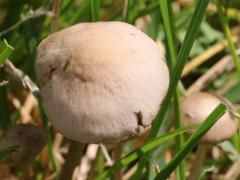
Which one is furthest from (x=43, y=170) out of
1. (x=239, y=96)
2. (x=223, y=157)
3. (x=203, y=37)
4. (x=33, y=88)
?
(x=203, y=37)

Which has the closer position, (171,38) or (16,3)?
(171,38)

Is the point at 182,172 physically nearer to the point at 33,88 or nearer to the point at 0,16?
the point at 33,88

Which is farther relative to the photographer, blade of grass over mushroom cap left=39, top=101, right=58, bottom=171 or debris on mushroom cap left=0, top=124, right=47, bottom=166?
blade of grass over mushroom cap left=39, top=101, right=58, bottom=171

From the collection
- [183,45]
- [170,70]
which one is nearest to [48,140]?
[170,70]

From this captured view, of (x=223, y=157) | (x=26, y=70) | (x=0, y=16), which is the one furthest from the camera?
(x=0, y=16)

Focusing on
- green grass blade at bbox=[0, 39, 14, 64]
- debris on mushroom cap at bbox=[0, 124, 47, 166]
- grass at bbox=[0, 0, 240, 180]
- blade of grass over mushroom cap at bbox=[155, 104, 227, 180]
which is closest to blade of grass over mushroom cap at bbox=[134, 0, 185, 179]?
grass at bbox=[0, 0, 240, 180]

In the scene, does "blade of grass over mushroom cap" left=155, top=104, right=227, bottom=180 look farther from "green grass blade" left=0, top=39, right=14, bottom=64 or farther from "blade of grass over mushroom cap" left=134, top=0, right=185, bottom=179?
"green grass blade" left=0, top=39, right=14, bottom=64
